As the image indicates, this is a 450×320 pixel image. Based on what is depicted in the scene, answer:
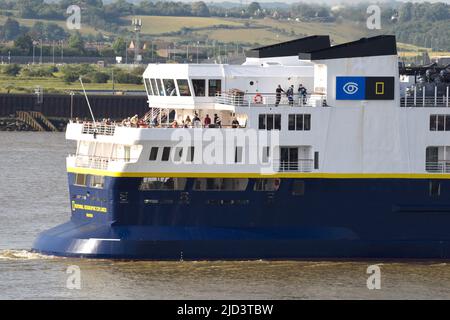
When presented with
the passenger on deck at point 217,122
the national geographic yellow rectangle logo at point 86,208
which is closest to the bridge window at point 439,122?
the passenger on deck at point 217,122

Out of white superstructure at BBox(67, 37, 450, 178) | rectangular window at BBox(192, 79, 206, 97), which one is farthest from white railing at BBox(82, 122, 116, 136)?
rectangular window at BBox(192, 79, 206, 97)

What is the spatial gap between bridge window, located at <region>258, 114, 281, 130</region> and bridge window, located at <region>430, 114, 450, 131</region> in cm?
400

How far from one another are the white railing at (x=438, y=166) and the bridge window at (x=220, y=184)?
4.80 m

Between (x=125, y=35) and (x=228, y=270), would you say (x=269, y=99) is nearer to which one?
(x=228, y=270)

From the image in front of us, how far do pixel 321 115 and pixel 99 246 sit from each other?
21.2ft

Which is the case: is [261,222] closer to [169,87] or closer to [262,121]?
[262,121]

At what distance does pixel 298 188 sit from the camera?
39.3 m

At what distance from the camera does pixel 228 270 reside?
126 ft

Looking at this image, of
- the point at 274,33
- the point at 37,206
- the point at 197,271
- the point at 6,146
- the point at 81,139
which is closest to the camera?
the point at 197,271

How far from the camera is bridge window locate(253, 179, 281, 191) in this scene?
39.1m

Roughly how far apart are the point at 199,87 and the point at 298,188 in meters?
3.69

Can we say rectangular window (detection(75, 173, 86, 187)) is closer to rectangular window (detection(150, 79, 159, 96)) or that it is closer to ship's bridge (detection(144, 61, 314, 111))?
ship's bridge (detection(144, 61, 314, 111))

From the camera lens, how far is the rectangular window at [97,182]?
39.1 m

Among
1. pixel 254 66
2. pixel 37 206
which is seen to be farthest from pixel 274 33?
pixel 254 66
